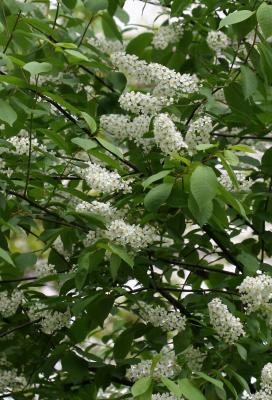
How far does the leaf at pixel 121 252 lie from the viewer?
285 centimetres

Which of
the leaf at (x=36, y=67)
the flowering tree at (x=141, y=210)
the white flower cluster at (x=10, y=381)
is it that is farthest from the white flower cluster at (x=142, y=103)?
the white flower cluster at (x=10, y=381)

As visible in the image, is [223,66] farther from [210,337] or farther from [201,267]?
[210,337]

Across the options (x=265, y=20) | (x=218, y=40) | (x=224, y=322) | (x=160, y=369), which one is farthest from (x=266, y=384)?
(x=218, y=40)

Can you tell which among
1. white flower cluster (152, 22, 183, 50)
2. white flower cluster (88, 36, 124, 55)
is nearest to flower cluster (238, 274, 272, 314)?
white flower cluster (152, 22, 183, 50)

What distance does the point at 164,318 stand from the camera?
330 cm

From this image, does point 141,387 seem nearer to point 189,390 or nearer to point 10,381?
point 189,390

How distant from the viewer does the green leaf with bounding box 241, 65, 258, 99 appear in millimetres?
3211

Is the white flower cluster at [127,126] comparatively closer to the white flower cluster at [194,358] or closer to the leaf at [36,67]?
the leaf at [36,67]

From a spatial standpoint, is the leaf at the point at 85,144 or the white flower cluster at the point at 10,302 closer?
the leaf at the point at 85,144

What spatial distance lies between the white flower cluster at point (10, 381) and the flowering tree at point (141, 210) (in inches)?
0.5

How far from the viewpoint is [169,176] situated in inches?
112

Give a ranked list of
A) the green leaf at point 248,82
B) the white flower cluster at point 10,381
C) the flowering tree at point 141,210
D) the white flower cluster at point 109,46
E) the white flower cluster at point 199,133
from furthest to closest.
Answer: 1. the white flower cluster at point 109,46
2. the white flower cluster at point 10,381
3. the green leaf at point 248,82
4. the white flower cluster at point 199,133
5. the flowering tree at point 141,210

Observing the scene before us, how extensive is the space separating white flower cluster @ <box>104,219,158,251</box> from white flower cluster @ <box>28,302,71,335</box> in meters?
0.58

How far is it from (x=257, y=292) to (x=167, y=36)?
1.56m
